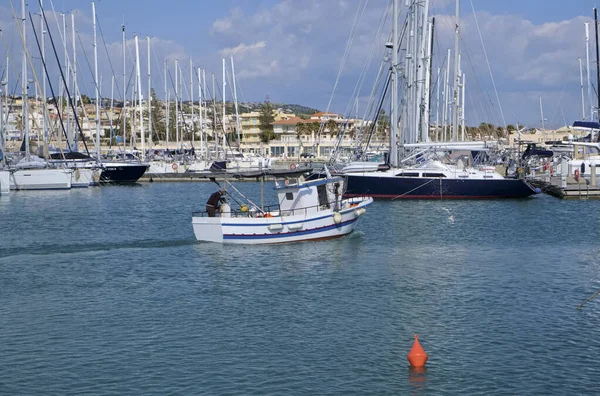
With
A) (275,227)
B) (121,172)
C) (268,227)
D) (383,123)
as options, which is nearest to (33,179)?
(121,172)

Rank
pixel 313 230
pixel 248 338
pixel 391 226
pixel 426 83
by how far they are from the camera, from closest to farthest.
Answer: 1. pixel 248 338
2. pixel 313 230
3. pixel 391 226
4. pixel 426 83

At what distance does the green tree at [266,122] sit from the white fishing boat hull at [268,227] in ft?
449

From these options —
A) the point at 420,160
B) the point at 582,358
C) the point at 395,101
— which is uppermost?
the point at 395,101

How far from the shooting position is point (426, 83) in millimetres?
69875

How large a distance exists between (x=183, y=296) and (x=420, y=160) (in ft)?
126

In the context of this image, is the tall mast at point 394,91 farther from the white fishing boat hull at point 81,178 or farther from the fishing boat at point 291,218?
the white fishing boat hull at point 81,178

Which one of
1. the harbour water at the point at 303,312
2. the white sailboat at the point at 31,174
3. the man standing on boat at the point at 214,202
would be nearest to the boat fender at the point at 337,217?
the harbour water at the point at 303,312

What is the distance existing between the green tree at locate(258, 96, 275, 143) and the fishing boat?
13608 cm

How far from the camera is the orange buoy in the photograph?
67.1 feet

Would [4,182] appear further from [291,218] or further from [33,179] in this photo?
[291,218]

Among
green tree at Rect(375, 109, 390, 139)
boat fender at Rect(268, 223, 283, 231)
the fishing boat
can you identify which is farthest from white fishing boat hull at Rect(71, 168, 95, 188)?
boat fender at Rect(268, 223, 283, 231)

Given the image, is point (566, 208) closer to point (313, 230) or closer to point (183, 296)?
point (313, 230)

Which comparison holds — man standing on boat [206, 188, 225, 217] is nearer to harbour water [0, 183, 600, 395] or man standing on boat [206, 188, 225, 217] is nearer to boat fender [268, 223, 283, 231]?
harbour water [0, 183, 600, 395]

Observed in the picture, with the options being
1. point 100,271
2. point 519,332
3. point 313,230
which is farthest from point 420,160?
point 519,332
